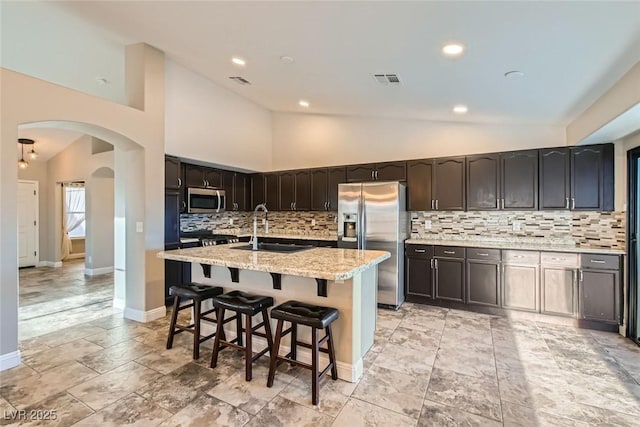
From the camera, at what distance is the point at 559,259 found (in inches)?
143

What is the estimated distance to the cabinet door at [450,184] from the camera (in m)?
4.39

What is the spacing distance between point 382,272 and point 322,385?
221cm

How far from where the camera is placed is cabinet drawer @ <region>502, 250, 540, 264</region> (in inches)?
148

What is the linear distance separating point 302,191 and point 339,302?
3469 mm

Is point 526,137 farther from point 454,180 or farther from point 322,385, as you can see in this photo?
point 322,385

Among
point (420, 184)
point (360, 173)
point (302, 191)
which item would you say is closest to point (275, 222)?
point (302, 191)

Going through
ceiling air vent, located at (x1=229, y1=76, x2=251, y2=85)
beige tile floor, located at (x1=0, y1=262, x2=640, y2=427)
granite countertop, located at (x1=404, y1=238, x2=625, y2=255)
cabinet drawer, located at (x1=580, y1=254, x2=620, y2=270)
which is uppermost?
ceiling air vent, located at (x1=229, y1=76, x2=251, y2=85)

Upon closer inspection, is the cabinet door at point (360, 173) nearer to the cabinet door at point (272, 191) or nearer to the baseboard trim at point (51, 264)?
the cabinet door at point (272, 191)

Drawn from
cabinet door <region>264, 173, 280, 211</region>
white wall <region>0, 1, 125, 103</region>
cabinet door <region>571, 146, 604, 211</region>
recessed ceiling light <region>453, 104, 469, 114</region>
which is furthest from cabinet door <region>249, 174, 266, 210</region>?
cabinet door <region>571, 146, 604, 211</region>

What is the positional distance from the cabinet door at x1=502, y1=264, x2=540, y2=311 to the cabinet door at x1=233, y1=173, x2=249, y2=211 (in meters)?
4.56

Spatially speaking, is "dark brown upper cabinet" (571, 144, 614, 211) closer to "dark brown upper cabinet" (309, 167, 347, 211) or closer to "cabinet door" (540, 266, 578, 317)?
"cabinet door" (540, 266, 578, 317)

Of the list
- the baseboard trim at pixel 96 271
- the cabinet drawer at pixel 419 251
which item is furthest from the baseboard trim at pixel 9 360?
the cabinet drawer at pixel 419 251

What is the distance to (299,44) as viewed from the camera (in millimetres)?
2719

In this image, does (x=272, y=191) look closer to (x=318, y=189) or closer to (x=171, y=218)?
(x=318, y=189)
